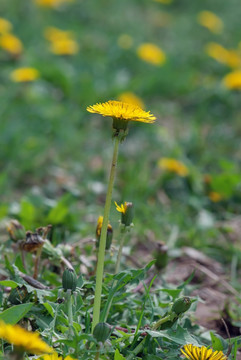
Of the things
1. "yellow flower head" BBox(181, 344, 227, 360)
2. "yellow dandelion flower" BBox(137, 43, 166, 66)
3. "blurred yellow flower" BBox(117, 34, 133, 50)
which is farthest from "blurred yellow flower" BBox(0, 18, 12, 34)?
"yellow flower head" BBox(181, 344, 227, 360)

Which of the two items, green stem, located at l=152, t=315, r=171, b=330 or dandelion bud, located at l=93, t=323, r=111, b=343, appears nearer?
dandelion bud, located at l=93, t=323, r=111, b=343

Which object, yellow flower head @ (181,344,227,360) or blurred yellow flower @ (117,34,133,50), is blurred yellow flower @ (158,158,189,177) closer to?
yellow flower head @ (181,344,227,360)

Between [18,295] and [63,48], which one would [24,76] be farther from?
[18,295]

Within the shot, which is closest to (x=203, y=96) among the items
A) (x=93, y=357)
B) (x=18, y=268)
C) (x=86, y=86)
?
(x=86, y=86)

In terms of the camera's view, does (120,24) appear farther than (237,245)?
Yes

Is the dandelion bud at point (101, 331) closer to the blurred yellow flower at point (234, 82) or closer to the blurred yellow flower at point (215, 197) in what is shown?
the blurred yellow flower at point (215, 197)

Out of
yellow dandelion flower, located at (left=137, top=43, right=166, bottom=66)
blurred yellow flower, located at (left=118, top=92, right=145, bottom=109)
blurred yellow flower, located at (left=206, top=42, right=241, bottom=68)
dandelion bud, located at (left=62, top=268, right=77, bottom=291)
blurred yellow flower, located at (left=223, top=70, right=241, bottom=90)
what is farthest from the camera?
blurred yellow flower, located at (left=206, top=42, right=241, bottom=68)

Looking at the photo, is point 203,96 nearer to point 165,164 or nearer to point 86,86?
point 86,86
